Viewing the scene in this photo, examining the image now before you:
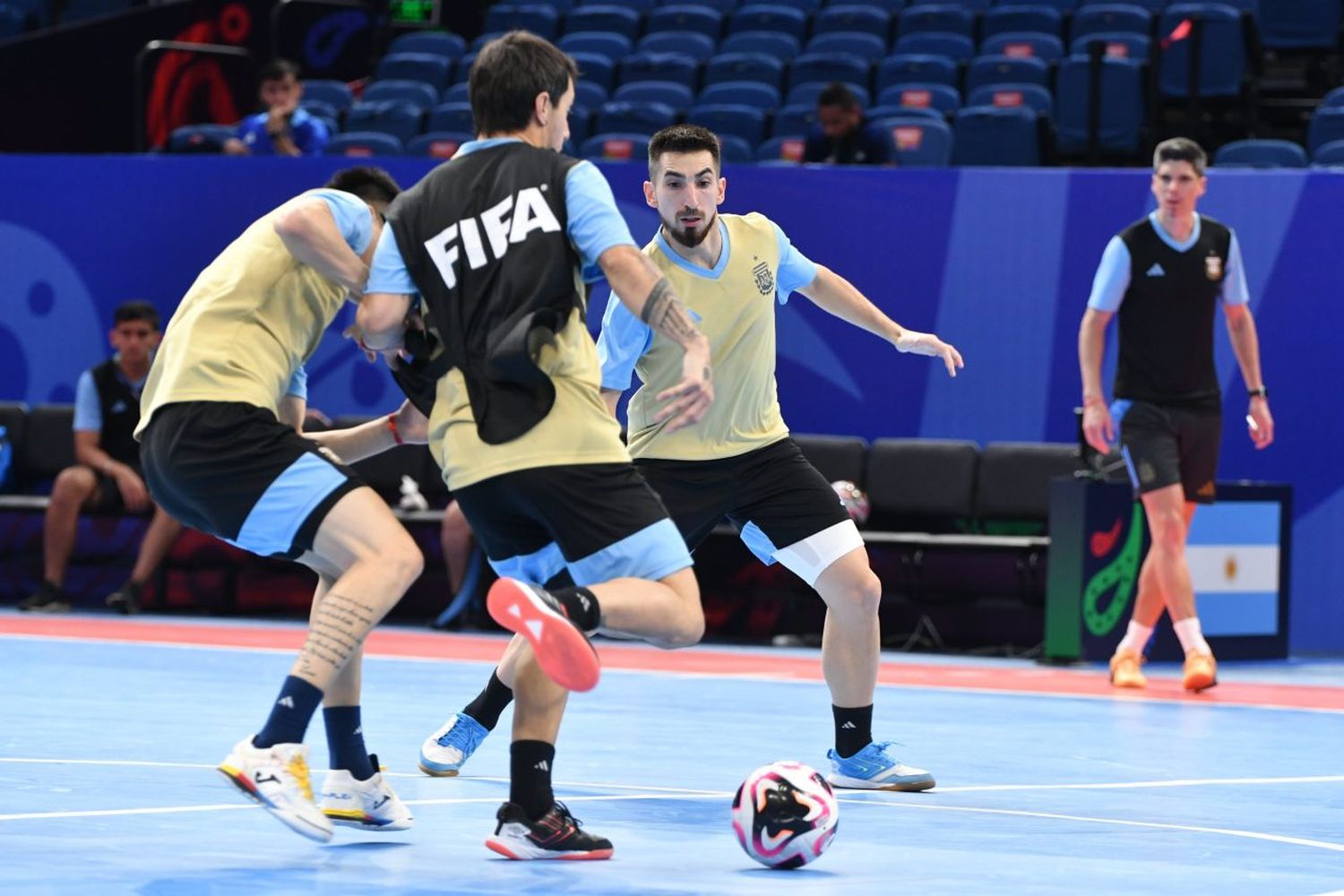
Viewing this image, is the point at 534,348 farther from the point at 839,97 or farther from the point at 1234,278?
the point at 839,97

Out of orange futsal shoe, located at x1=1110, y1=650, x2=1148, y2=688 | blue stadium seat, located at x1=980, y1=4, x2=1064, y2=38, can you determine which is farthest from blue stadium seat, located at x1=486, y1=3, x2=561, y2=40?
orange futsal shoe, located at x1=1110, y1=650, x2=1148, y2=688

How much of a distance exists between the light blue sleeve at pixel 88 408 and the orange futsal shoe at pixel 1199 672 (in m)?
7.08

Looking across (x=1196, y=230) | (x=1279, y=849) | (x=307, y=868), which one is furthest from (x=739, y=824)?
(x=1196, y=230)

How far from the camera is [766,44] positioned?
16391 millimetres

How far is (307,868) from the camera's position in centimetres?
508

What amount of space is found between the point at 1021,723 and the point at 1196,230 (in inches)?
114

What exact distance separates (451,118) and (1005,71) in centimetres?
395

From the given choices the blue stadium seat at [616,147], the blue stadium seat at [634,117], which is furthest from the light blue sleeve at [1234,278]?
the blue stadium seat at [634,117]

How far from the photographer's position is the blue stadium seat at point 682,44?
1672 centimetres

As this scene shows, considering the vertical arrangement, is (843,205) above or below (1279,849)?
above

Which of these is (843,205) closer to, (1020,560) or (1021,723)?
(1020,560)

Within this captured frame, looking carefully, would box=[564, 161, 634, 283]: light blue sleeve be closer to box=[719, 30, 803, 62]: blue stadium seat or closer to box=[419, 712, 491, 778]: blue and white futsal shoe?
box=[419, 712, 491, 778]: blue and white futsal shoe

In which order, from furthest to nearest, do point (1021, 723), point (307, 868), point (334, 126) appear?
1. point (334, 126)
2. point (1021, 723)
3. point (307, 868)

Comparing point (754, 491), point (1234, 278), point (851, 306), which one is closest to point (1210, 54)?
point (1234, 278)
